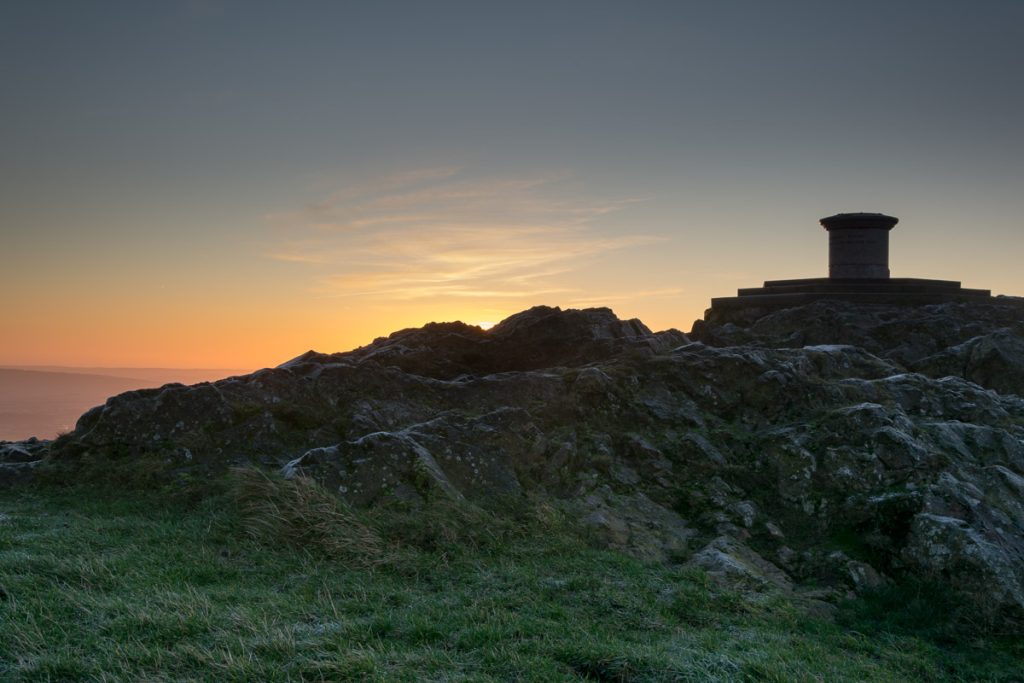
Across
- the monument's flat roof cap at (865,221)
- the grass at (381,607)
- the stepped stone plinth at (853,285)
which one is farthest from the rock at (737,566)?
the monument's flat roof cap at (865,221)

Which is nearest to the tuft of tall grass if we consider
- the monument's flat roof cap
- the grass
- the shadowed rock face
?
the grass

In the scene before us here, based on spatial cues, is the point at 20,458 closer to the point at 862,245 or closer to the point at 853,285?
the point at 853,285

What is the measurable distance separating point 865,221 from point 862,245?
4.48ft

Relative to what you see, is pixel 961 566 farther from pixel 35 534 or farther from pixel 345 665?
pixel 35 534

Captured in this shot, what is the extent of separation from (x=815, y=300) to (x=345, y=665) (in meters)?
34.5

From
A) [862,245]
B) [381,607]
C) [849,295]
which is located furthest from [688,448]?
[862,245]

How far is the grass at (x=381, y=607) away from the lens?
6461mm

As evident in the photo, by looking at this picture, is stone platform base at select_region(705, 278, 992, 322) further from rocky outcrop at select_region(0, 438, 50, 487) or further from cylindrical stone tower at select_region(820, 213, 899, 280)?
rocky outcrop at select_region(0, 438, 50, 487)

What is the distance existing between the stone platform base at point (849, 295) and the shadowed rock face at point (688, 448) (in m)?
15.9

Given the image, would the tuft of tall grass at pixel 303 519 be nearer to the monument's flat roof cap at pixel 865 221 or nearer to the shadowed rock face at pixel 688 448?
the shadowed rock face at pixel 688 448

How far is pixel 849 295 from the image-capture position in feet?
115

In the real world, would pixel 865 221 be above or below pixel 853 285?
above

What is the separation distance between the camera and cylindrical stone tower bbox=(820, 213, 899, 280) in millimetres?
39500

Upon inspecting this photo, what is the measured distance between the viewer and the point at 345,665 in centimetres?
614
